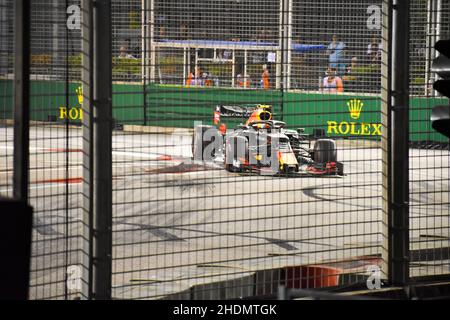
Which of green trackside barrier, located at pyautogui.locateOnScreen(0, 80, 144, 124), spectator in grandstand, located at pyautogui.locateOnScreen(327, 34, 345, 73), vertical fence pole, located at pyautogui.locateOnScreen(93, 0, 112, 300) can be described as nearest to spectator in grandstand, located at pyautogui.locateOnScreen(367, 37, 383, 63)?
spectator in grandstand, located at pyautogui.locateOnScreen(327, 34, 345, 73)

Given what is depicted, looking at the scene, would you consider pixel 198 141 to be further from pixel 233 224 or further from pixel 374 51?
pixel 374 51

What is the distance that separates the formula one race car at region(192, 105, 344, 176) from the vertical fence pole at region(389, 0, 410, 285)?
2675 mm

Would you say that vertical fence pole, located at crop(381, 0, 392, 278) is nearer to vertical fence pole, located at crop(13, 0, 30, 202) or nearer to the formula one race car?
the formula one race car

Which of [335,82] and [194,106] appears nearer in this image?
[194,106]

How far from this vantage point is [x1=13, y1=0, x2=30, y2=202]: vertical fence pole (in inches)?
201

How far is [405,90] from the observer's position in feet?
25.3

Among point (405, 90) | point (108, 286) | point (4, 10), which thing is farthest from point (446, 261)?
point (4, 10)

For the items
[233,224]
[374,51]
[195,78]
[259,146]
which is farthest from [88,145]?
[374,51]

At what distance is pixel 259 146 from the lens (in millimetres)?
12508

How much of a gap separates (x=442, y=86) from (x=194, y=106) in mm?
2958

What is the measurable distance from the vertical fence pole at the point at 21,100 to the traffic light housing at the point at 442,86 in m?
2.32
